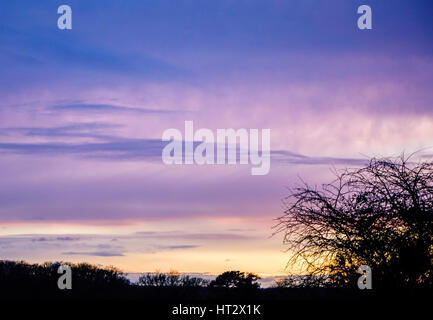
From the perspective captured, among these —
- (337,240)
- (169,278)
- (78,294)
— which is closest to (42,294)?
(78,294)

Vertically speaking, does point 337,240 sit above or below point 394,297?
above

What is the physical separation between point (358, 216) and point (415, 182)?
4.15 ft

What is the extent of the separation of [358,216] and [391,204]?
0.67 meters

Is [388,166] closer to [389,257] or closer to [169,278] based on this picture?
[389,257]

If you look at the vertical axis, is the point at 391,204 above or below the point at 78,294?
above

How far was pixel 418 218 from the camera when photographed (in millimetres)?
11727

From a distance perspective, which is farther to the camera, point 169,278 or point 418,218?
point 169,278

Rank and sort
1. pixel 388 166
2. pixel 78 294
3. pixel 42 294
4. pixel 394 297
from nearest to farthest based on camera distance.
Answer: pixel 394 297, pixel 388 166, pixel 42 294, pixel 78 294

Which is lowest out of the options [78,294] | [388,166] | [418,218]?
[78,294]
